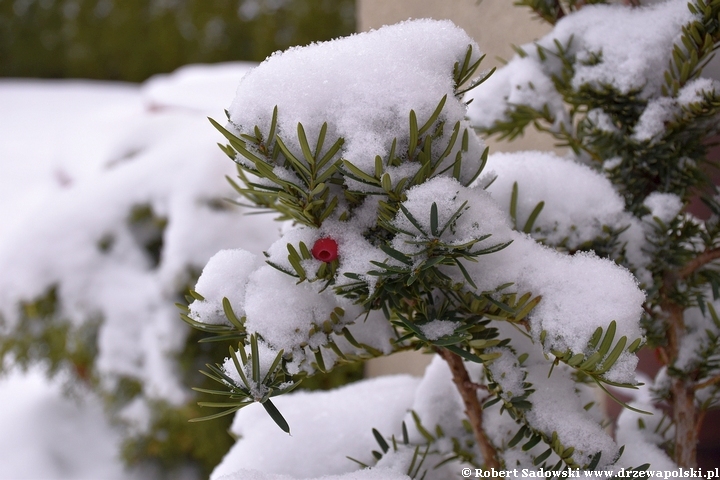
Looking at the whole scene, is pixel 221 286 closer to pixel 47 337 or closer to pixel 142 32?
pixel 47 337

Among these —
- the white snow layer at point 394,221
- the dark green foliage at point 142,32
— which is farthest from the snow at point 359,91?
the dark green foliage at point 142,32

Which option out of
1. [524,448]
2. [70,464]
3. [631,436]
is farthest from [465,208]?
[70,464]

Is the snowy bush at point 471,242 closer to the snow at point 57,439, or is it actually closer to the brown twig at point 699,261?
the brown twig at point 699,261

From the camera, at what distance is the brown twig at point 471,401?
1.65 feet

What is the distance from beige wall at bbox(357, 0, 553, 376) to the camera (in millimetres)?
979

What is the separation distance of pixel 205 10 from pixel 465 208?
20.5 ft

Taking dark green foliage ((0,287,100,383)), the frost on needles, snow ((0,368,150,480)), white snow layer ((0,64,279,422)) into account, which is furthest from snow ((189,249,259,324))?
snow ((0,368,150,480))

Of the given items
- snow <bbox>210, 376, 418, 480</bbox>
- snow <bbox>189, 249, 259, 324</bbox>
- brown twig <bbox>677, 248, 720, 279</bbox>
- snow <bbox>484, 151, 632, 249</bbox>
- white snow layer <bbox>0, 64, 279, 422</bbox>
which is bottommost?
white snow layer <bbox>0, 64, 279, 422</bbox>

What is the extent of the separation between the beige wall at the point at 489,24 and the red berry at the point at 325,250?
56 cm

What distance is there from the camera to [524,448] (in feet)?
1.48

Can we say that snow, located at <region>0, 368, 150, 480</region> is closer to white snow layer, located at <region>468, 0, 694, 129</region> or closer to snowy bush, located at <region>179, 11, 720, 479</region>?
snowy bush, located at <region>179, 11, 720, 479</region>

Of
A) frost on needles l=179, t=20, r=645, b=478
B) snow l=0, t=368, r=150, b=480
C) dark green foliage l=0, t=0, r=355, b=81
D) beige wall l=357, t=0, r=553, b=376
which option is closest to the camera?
frost on needles l=179, t=20, r=645, b=478

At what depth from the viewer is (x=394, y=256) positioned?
381 mm

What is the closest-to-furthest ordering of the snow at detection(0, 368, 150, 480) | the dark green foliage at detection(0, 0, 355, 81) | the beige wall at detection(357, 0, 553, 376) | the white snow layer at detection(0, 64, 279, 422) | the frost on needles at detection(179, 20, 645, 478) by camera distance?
the frost on needles at detection(179, 20, 645, 478), the beige wall at detection(357, 0, 553, 376), the white snow layer at detection(0, 64, 279, 422), the snow at detection(0, 368, 150, 480), the dark green foliage at detection(0, 0, 355, 81)
